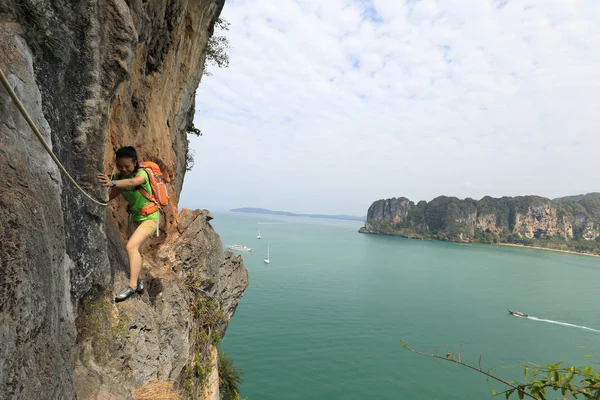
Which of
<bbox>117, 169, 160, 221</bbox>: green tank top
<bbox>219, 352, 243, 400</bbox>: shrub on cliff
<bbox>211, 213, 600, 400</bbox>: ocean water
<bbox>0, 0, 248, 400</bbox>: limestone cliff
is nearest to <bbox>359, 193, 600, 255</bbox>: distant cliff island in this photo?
<bbox>211, 213, 600, 400</bbox>: ocean water

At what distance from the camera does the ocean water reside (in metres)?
17.7

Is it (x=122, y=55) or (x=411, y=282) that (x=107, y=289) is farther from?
(x=411, y=282)

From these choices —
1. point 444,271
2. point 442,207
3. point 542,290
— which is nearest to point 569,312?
point 542,290

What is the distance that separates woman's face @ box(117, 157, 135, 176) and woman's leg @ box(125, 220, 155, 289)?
73 cm

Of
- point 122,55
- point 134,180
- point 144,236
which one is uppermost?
point 122,55

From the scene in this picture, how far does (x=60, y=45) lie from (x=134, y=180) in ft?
5.19

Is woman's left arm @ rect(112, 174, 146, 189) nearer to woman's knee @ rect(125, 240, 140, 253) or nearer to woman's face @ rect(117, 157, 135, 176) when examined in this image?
woman's face @ rect(117, 157, 135, 176)

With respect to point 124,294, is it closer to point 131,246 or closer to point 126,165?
point 131,246

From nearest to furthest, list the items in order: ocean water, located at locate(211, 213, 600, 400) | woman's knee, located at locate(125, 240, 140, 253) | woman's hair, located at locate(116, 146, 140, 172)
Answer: woman's hair, located at locate(116, 146, 140, 172), woman's knee, located at locate(125, 240, 140, 253), ocean water, located at locate(211, 213, 600, 400)

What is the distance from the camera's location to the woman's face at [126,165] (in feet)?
13.2

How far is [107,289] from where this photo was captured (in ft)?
13.5

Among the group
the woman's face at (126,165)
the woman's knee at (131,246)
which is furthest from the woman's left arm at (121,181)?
the woman's knee at (131,246)

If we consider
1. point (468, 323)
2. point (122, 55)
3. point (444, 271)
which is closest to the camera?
point (122, 55)

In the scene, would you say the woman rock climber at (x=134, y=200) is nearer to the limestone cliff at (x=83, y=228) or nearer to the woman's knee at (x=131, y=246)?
the woman's knee at (x=131, y=246)
